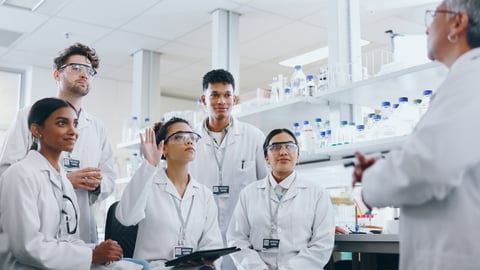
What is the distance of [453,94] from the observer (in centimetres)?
112

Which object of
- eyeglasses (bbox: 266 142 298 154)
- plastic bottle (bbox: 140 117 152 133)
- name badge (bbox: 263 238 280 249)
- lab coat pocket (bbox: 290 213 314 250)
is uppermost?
plastic bottle (bbox: 140 117 152 133)

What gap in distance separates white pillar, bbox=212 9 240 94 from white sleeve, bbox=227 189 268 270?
6.21ft

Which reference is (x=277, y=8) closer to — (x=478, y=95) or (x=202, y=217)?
(x=202, y=217)

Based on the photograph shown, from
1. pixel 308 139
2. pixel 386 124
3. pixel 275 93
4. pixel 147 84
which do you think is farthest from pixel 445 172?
pixel 147 84

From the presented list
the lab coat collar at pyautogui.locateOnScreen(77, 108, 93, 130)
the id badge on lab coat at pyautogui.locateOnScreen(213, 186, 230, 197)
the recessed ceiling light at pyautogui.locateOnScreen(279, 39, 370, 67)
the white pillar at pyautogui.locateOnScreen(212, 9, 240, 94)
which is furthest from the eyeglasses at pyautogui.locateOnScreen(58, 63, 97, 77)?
the recessed ceiling light at pyautogui.locateOnScreen(279, 39, 370, 67)

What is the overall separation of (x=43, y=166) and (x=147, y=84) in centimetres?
347

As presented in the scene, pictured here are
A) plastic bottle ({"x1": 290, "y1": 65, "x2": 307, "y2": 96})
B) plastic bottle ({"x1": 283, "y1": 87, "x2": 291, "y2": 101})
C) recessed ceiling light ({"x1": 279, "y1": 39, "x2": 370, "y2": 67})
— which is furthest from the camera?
recessed ceiling light ({"x1": 279, "y1": 39, "x2": 370, "y2": 67})

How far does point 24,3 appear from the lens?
4.01 meters

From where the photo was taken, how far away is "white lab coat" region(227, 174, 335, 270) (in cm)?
219

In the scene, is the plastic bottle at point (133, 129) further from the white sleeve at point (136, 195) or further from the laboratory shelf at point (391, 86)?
the white sleeve at point (136, 195)

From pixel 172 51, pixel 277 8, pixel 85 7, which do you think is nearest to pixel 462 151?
pixel 277 8

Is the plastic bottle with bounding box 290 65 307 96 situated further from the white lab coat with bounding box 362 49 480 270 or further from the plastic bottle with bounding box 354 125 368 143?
the white lab coat with bounding box 362 49 480 270

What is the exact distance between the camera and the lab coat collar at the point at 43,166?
5.84 ft

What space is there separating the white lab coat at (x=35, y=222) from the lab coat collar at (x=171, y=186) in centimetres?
53
